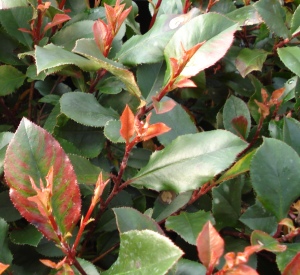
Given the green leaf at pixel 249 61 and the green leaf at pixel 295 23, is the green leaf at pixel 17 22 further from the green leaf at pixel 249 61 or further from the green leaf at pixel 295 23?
the green leaf at pixel 295 23

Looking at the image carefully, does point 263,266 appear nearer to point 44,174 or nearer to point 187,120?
point 187,120

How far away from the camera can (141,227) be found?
59 cm

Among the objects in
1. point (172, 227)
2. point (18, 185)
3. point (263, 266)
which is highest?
point (18, 185)

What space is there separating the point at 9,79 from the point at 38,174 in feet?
0.94

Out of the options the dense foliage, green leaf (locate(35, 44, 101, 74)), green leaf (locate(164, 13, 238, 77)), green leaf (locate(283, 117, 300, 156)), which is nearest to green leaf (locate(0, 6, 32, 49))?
the dense foliage

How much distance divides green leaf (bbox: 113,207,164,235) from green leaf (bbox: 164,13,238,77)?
0.71ft

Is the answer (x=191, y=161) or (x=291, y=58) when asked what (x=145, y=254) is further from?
(x=291, y=58)

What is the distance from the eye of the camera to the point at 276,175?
0.66 metres

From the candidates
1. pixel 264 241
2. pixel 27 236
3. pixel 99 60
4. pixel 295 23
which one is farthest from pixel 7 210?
pixel 295 23

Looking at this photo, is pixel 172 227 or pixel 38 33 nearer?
pixel 172 227

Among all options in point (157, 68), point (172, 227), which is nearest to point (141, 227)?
point (172, 227)

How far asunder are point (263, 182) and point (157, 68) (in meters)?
0.28

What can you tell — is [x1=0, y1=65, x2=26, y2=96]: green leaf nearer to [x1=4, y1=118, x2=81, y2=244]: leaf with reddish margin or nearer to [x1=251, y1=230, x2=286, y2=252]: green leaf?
[x1=4, y1=118, x2=81, y2=244]: leaf with reddish margin

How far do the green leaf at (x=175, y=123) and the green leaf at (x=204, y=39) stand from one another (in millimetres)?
96
